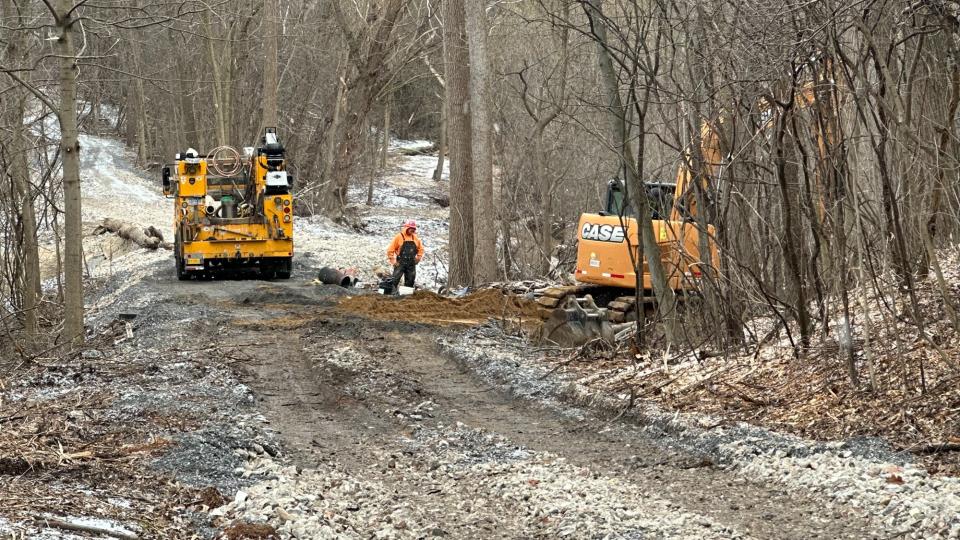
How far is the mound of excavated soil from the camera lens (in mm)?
16219

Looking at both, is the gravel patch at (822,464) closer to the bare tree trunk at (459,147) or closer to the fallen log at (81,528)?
the fallen log at (81,528)

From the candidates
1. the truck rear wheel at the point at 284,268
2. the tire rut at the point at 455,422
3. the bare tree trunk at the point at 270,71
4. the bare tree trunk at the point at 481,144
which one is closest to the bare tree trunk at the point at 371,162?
the bare tree trunk at the point at 270,71

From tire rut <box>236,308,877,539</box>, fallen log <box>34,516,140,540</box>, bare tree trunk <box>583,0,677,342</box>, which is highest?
bare tree trunk <box>583,0,677,342</box>

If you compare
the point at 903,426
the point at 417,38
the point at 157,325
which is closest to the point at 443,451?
the point at 903,426

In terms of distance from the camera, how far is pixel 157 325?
15.7 metres

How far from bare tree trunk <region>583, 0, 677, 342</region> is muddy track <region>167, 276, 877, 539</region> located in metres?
2.06

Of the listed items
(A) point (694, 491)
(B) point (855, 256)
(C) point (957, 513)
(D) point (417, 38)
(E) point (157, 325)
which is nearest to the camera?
(C) point (957, 513)

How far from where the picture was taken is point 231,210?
22.8 m

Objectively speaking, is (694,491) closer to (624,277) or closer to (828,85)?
(828,85)

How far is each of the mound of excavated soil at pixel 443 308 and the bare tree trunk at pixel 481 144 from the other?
198cm

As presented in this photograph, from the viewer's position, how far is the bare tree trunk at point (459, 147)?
2080 centimetres

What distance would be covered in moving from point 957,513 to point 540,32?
90.0ft

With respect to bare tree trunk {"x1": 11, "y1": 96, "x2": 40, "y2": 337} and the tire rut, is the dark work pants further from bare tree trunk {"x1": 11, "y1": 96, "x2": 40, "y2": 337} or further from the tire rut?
bare tree trunk {"x1": 11, "y1": 96, "x2": 40, "y2": 337}

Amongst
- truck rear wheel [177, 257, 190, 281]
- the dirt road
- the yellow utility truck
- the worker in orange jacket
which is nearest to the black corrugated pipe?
the yellow utility truck
